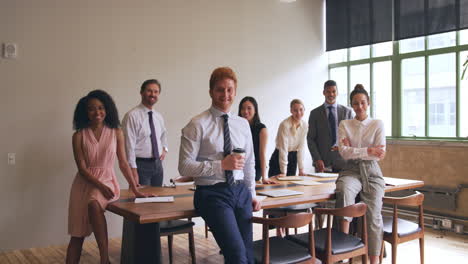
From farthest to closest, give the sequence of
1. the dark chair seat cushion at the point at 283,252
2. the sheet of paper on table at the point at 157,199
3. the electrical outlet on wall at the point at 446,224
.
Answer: the electrical outlet on wall at the point at 446,224 → the sheet of paper on table at the point at 157,199 → the dark chair seat cushion at the point at 283,252

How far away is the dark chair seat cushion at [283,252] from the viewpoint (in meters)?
2.71

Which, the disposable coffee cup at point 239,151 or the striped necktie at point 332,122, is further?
the striped necktie at point 332,122

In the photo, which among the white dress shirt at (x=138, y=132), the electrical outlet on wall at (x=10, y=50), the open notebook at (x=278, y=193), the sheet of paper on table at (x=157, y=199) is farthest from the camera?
the electrical outlet on wall at (x=10, y=50)

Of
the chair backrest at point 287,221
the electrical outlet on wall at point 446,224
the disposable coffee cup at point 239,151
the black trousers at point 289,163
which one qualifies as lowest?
the electrical outlet on wall at point 446,224

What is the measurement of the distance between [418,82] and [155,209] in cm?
508

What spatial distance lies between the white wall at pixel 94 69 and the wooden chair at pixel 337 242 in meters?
3.10

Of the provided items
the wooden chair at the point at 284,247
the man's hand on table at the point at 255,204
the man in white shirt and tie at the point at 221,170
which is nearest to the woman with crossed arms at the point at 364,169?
the wooden chair at the point at 284,247

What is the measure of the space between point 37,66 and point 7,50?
349 millimetres

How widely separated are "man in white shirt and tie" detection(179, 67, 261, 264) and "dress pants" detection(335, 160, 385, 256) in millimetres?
1202

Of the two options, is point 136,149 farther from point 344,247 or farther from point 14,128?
point 344,247

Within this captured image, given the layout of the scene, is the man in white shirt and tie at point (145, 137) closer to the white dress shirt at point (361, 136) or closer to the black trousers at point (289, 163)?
the black trousers at point (289, 163)

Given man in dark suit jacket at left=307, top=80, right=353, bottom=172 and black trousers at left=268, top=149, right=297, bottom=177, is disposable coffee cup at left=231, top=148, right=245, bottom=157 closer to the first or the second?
man in dark suit jacket at left=307, top=80, right=353, bottom=172

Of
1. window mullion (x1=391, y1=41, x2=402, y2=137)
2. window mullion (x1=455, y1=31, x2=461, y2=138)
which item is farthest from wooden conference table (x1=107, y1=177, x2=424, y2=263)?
window mullion (x1=391, y1=41, x2=402, y2=137)

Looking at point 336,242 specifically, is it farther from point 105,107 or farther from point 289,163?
point 289,163
